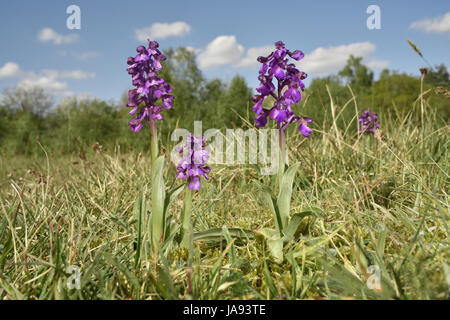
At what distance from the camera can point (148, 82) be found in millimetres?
2156

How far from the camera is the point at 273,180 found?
10.7ft

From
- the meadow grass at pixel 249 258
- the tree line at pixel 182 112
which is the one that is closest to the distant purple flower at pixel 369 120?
the tree line at pixel 182 112

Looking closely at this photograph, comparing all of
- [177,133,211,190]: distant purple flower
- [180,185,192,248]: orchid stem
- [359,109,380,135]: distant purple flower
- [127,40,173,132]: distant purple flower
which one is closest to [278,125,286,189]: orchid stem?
[177,133,211,190]: distant purple flower

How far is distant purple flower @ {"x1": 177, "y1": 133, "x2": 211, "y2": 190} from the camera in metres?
2.07

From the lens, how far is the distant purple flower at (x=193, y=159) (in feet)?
6.81

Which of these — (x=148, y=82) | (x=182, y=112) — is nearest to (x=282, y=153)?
(x=148, y=82)

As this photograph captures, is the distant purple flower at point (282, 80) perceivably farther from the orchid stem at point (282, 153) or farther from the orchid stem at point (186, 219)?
the orchid stem at point (186, 219)

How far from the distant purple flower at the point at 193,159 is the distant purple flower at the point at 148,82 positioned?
28 centimetres

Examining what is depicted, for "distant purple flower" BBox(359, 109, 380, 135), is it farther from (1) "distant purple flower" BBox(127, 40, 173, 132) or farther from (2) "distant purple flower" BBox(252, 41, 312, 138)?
(1) "distant purple flower" BBox(127, 40, 173, 132)

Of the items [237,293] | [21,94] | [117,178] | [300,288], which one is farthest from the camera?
[21,94]

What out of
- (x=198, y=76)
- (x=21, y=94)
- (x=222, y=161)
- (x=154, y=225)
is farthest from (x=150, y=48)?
(x=21, y=94)

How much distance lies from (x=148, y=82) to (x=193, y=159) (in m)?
0.61

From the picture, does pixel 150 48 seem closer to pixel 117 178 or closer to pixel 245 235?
pixel 245 235
